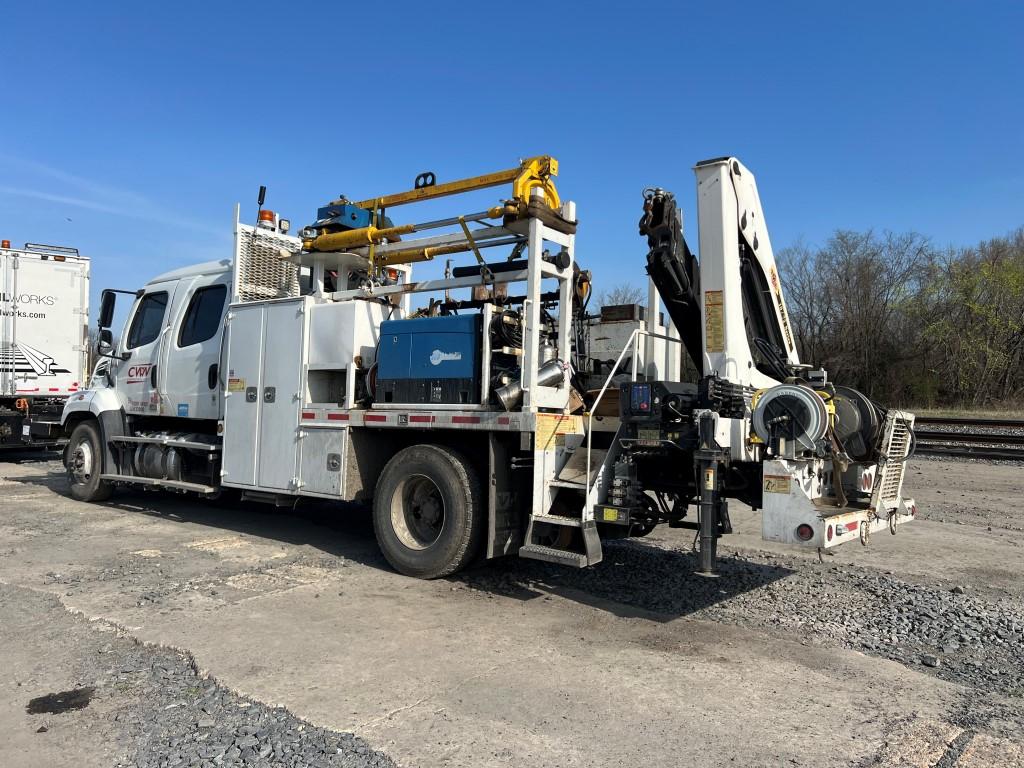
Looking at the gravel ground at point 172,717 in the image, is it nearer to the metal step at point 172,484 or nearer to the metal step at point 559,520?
the metal step at point 559,520

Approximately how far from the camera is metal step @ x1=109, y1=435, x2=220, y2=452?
8547mm

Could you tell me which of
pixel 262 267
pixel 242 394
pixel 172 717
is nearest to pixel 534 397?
pixel 172 717

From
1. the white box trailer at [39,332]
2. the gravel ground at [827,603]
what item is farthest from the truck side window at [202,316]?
the white box trailer at [39,332]

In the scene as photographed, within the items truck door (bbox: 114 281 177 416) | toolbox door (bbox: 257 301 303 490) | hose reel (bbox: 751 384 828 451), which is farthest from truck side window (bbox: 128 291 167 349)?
hose reel (bbox: 751 384 828 451)

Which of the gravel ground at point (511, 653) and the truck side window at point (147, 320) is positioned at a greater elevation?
the truck side window at point (147, 320)

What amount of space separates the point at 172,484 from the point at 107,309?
278 centimetres

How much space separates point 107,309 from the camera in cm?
1004

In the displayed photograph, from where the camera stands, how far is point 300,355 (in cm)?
746

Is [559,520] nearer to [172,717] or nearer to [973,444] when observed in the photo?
[172,717]

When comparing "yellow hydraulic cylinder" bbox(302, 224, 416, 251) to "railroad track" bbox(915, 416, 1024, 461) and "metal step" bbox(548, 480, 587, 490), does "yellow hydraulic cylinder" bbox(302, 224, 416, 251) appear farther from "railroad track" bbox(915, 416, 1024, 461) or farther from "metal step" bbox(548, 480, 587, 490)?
"railroad track" bbox(915, 416, 1024, 461)

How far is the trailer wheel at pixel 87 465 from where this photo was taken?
33.1ft

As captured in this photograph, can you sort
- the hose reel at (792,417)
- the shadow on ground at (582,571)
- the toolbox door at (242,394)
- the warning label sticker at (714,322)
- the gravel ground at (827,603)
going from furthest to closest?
the toolbox door at (242,394), the shadow on ground at (582,571), the warning label sticker at (714,322), the hose reel at (792,417), the gravel ground at (827,603)

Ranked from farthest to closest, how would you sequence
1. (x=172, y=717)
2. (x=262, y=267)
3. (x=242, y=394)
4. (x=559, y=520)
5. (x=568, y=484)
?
(x=262, y=267) → (x=242, y=394) → (x=568, y=484) → (x=559, y=520) → (x=172, y=717)

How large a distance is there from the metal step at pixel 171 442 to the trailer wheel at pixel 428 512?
2.81 metres
